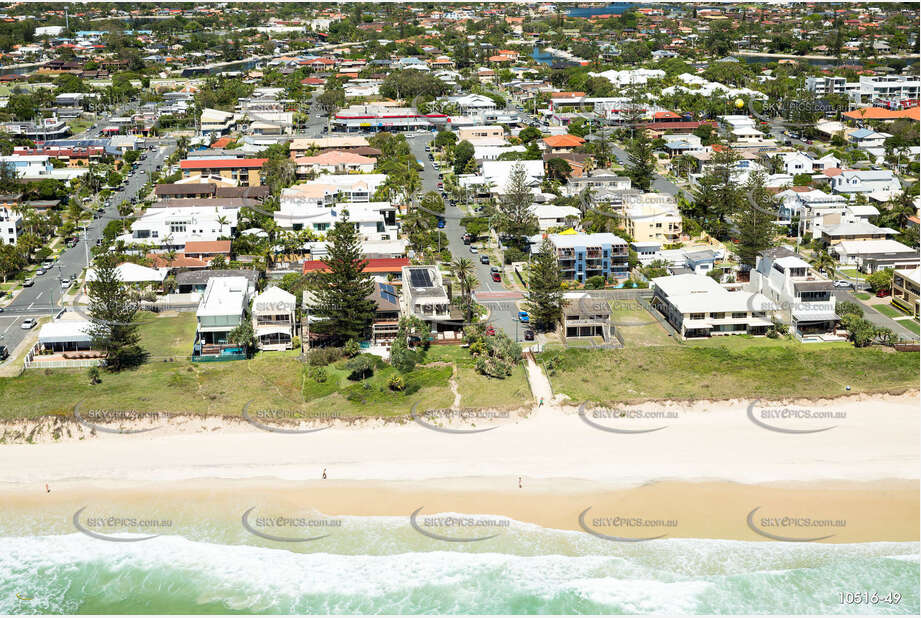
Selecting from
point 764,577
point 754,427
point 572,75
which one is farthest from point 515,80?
point 764,577

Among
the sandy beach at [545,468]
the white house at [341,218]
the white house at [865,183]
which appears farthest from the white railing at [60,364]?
the white house at [865,183]

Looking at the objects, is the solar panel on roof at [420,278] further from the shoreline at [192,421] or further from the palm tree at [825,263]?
the palm tree at [825,263]

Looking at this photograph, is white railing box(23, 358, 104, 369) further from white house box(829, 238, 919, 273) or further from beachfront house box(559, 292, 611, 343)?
white house box(829, 238, 919, 273)

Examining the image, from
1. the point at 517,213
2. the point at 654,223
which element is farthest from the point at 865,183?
the point at 517,213

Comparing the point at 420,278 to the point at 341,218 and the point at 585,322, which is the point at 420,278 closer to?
the point at 585,322

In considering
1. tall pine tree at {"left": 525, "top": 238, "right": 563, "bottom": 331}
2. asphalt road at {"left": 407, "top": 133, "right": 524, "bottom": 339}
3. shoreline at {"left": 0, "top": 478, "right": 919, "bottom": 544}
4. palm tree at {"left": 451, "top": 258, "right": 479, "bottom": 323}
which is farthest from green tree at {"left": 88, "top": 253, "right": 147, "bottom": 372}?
tall pine tree at {"left": 525, "top": 238, "right": 563, "bottom": 331}

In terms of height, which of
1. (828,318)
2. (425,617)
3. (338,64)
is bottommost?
(425,617)

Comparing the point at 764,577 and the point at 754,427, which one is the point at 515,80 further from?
the point at 764,577

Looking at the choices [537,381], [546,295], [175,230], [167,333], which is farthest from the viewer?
[175,230]
